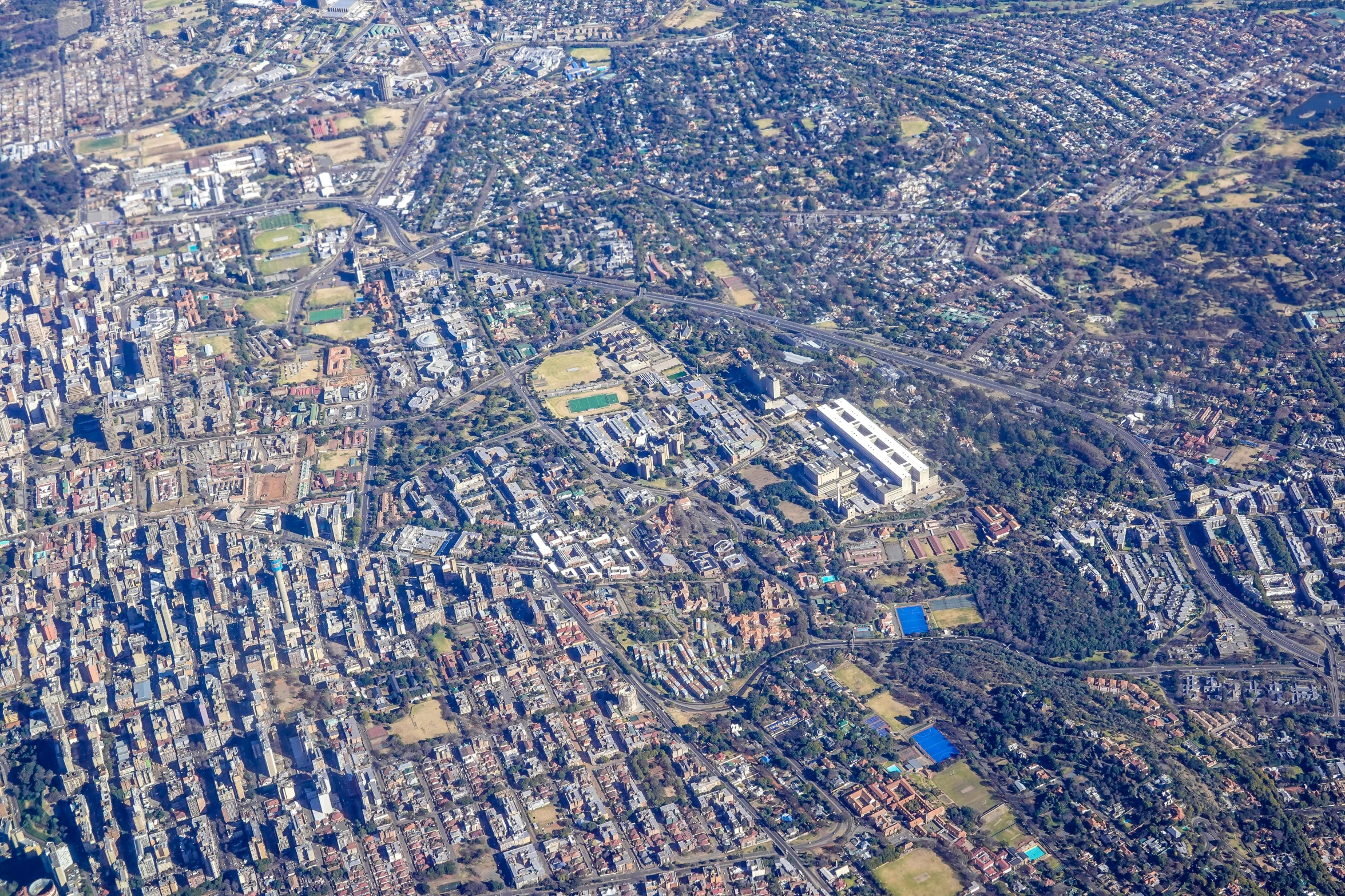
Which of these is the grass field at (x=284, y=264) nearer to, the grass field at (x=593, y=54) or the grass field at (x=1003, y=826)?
the grass field at (x=593, y=54)

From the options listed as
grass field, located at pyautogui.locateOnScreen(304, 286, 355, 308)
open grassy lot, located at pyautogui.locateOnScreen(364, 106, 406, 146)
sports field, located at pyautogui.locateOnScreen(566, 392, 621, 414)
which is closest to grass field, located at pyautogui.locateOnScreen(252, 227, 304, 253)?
grass field, located at pyautogui.locateOnScreen(304, 286, 355, 308)

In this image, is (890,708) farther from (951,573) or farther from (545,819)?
(545,819)

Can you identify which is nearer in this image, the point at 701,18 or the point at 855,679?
the point at 855,679

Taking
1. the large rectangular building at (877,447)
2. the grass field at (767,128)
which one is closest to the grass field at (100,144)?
the grass field at (767,128)

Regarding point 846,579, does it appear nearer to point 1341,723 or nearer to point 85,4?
point 1341,723

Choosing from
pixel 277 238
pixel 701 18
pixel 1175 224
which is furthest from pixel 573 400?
pixel 701 18

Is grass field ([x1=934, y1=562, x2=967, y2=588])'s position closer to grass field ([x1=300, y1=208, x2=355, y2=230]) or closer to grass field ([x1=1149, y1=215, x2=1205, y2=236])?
grass field ([x1=1149, y1=215, x2=1205, y2=236])

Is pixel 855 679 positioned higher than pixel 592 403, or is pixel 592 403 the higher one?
pixel 855 679

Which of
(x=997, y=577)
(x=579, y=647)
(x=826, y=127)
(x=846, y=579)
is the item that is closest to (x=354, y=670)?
(x=579, y=647)
